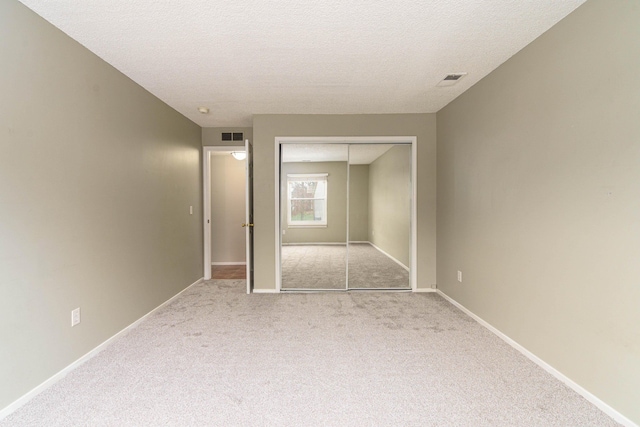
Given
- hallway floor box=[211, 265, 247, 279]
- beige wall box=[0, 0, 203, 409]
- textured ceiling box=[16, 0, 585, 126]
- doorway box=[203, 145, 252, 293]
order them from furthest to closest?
doorway box=[203, 145, 252, 293] < hallway floor box=[211, 265, 247, 279] < textured ceiling box=[16, 0, 585, 126] < beige wall box=[0, 0, 203, 409]

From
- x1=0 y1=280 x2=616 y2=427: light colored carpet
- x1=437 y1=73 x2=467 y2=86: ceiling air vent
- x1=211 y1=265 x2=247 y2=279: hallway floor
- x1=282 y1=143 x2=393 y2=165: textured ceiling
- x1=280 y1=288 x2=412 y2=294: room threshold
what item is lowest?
x1=0 y1=280 x2=616 y2=427: light colored carpet

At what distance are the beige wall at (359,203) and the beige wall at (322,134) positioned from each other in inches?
28.8

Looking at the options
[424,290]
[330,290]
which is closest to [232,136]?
[330,290]

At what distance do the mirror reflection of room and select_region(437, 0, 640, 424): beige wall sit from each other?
1.38m

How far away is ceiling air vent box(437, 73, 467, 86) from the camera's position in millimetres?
2803

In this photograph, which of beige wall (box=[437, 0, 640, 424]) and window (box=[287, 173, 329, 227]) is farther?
window (box=[287, 173, 329, 227])

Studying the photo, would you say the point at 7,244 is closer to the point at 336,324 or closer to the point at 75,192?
the point at 75,192

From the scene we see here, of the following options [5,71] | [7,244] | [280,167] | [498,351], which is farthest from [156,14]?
[498,351]

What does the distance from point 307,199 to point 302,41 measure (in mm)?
2272

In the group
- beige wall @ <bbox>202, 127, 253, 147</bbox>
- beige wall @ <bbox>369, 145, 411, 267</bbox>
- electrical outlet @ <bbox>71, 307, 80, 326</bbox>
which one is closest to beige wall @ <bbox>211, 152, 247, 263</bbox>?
beige wall @ <bbox>202, 127, 253, 147</bbox>

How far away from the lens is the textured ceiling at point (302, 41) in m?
1.84

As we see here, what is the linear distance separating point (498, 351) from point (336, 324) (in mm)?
1419

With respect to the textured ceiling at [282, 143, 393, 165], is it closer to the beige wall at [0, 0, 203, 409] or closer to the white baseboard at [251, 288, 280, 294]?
the beige wall at [0, 0, 203, 409]

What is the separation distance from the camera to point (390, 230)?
177 inches
